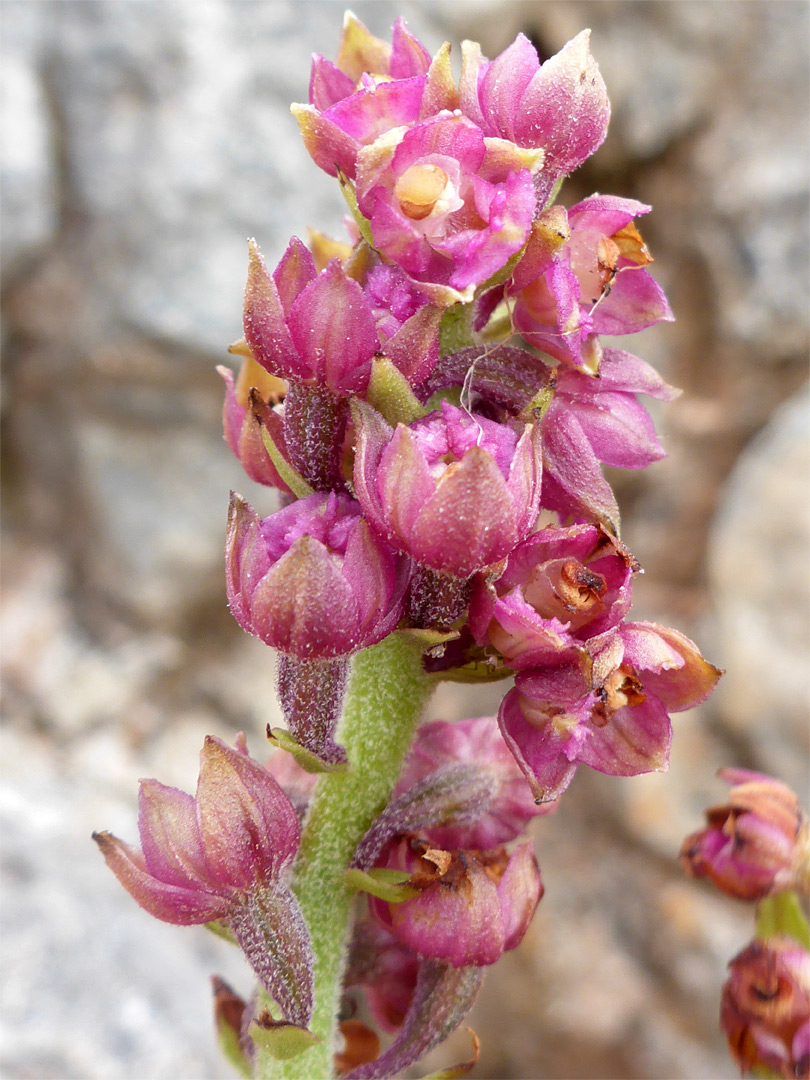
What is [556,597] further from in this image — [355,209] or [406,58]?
[406,58]

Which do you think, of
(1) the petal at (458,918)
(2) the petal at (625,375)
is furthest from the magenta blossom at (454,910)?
(2) the petal at (625,375)

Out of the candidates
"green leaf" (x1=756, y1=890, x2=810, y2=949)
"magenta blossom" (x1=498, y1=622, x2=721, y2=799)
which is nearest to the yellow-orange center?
"magenta blossom" (x1=498, y1=622, x2=721, y2=799)

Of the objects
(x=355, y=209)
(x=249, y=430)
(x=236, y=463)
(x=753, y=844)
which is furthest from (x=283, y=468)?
(x=236, y=463)

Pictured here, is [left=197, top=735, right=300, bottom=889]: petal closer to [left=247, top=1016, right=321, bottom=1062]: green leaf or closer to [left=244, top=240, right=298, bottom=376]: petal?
Result: [left=247, top=1016, right=321, bottom=1062]: green leaf

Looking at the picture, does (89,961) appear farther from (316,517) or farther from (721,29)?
(721,29)

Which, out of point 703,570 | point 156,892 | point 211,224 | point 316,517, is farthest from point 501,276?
point 703,570
